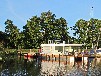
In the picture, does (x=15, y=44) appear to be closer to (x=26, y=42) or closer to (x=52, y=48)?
(x=26, y=42)

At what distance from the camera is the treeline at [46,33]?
140250mm

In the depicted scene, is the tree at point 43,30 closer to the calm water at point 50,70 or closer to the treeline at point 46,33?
the treeline at point 46,33

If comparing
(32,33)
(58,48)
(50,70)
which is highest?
(32,33)

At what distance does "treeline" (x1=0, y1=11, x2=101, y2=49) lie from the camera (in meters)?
140

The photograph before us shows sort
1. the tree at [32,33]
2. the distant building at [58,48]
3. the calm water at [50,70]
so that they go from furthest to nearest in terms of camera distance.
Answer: the tree at [32,33]
the distant building at [58,48]
the calm water at [50,70]

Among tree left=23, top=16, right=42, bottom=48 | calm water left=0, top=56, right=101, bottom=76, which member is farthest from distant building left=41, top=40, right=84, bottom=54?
tree left=23, top=16, right=42, bottom=48

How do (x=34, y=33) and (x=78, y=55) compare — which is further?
(x=34, y=33)

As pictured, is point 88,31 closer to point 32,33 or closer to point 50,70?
point 32,33

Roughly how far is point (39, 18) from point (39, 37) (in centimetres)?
1106

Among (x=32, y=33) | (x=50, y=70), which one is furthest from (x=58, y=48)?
(x=50, y=70)

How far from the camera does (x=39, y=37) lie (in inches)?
5536

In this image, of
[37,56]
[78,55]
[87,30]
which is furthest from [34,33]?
[78,55]

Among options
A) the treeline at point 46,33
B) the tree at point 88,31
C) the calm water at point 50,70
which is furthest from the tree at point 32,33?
the calm water at point 50,70

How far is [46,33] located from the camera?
471 ft
